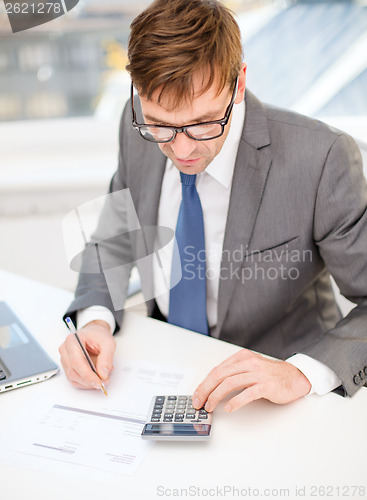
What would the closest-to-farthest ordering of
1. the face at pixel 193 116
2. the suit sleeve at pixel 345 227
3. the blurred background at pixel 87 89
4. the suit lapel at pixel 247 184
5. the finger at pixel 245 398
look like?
the finger at pixel 245 398 → the face at pixel 193 116 → the suit sleeve at pixel 345 227 → the suit lapel at pixel 247 184 → the blurred background at pixel 87 89

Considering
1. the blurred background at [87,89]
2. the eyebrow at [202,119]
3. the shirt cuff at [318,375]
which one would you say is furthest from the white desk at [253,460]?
the blurred background at [87,89]

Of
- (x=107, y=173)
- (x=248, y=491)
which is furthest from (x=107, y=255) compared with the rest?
(x=107, y=173)

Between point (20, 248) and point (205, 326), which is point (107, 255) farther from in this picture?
point (20, 248)

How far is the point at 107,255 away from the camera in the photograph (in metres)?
1.47

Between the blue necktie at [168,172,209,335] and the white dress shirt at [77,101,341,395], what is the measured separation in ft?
0.12

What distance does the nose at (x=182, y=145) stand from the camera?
1049mm

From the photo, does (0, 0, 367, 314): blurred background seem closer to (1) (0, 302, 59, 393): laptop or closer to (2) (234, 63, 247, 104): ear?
(1) (0, 302, 59, 393): laptop

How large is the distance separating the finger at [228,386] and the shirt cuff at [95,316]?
375 millimetres

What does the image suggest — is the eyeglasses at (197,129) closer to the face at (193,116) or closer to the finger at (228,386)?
the face at (193,116)

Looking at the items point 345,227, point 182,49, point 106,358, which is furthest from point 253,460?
point 182,49

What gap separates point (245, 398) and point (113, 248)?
694mm

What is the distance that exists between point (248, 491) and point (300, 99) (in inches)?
81.2

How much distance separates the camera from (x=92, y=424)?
94 centimetres

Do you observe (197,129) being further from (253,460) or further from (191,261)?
(253,460)
